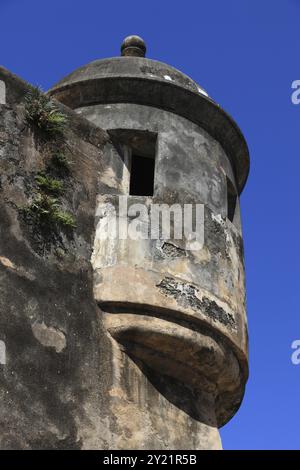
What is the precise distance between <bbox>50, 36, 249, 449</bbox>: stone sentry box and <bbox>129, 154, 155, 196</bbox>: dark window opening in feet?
0.12

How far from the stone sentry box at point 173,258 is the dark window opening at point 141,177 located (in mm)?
38

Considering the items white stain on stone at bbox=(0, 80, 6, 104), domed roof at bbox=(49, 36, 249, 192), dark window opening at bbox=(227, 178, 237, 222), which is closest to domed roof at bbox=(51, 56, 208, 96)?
domed roof at bbox=(49, 36, 249, 192)

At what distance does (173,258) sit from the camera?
7547mm

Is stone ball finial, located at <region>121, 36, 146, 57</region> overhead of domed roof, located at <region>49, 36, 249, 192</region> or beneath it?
overhead

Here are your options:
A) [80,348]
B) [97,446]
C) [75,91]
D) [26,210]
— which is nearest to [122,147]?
[75,91]

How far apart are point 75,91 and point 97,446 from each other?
417 cm

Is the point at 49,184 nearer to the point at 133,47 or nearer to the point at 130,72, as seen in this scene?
the point at 130,72

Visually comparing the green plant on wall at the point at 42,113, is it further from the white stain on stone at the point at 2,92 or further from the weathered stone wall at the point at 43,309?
the white stain on stone at the point at 2,92

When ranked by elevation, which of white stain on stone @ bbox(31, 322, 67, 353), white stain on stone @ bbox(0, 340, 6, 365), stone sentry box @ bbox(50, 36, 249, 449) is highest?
stone sentry box @ bbox(50, 36, 249, 449)

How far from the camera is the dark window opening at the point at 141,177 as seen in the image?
9477 mm

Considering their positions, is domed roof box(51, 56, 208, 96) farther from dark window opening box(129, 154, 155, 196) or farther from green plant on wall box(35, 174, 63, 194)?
green plant on wall box(35, 174, 63, 194)

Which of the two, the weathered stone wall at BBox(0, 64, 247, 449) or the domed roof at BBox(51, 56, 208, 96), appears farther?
the domed roof at BBox(51, 56, 208, 96)

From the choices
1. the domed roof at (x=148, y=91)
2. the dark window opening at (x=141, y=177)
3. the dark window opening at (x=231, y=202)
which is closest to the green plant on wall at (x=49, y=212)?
the domed roof at (x=148, y=91)

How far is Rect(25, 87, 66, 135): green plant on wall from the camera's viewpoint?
7656mm
